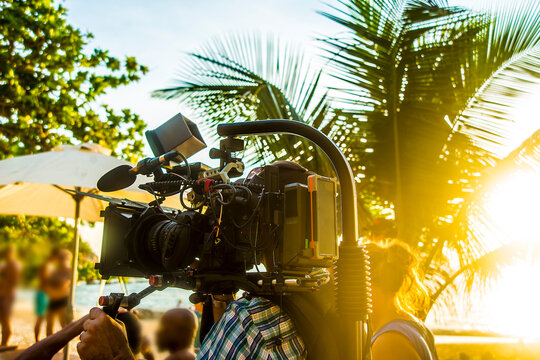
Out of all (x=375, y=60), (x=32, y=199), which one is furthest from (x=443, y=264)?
(x=32, y=199)

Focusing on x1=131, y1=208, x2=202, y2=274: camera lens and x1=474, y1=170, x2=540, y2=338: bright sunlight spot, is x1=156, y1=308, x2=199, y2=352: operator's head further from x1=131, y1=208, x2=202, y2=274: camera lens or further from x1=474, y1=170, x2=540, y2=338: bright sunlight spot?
x1=474, y1=170, x2=540, y2=338: bright sunlight spot

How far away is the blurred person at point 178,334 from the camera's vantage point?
8.39 ft

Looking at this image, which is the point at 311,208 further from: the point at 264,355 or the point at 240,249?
the point at 264,355

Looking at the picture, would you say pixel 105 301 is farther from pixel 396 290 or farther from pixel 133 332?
pixel 396 290

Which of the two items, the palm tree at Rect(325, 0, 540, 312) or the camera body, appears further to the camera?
the palm tree at Rect(325, 0, 540, 312)

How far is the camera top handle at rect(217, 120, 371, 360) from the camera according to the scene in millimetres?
1118

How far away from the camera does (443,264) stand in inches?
199

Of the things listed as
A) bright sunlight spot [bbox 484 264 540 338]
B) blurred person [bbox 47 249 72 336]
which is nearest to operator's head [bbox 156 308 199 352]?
blurred person [bbox 47 249 72 336]

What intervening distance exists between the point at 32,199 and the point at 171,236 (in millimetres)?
5876

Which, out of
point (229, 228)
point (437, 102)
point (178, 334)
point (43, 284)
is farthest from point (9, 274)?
point (437, 102)

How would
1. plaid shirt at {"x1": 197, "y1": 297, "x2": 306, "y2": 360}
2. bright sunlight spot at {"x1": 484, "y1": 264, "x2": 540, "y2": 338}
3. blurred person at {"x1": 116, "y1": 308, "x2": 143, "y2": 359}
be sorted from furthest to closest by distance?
bright sunlight spot at {"x1": 484, "y1": 264, "x2": 540, "y2": 338} < blurred person at {"x1": 116, "y1": 308, "x2": 143, "y2": 359} < plaid shirt at {"x1": 197, "y1": 297, "x2": 306, "y2": 360}

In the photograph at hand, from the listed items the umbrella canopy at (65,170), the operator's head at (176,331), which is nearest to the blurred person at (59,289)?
the umbrella canopy at (65,170)

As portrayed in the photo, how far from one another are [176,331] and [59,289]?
2.00 meters

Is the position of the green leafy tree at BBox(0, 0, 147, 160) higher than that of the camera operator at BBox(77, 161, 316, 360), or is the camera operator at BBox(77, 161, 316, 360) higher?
the green leafy tree at BBox(0, 0, 147, 160)
